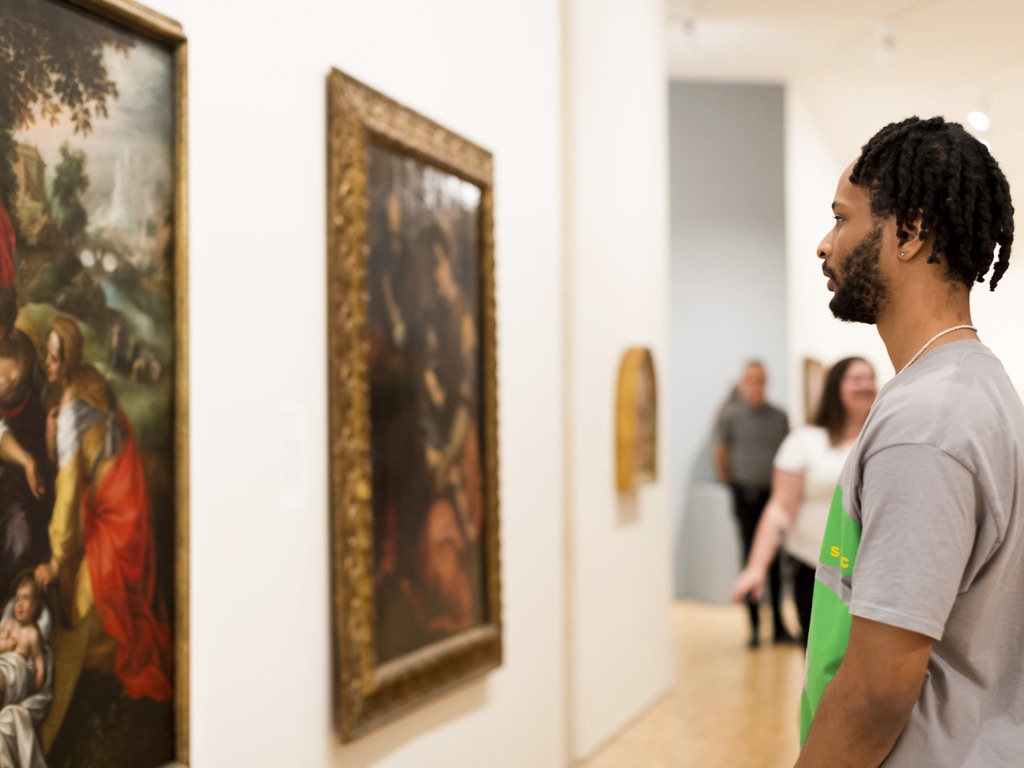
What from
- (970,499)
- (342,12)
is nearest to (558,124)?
(342,12)

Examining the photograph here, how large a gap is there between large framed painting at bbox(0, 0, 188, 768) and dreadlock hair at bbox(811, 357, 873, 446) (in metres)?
3.15

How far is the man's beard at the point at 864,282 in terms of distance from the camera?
160 cm

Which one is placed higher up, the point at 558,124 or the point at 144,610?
the point at 558,124

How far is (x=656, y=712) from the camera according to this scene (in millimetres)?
6031

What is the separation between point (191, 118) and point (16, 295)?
0.75 m

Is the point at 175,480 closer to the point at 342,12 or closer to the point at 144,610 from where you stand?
the point at 144,610

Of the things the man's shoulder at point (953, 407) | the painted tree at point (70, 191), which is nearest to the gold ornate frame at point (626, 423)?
the painted tree at point (70, 191)

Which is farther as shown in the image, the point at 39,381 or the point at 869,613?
the point at 39,381

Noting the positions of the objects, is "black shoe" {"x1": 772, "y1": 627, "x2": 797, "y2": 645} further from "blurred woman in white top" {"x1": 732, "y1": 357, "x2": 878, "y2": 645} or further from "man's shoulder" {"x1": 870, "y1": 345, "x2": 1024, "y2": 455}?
"man's shoulder" {"x1": 870, "y1": 345, "x2": 1024, "y2": 455}

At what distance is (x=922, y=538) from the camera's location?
4.50 feet

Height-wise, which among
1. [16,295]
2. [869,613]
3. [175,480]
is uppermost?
[16,295]

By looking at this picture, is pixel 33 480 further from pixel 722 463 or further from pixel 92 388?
pixel 722 463

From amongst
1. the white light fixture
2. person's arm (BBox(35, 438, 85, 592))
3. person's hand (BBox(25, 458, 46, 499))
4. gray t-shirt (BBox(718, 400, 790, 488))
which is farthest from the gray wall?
person's hand (BBox(25, 458, 46, 499))

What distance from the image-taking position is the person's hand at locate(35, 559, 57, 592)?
6.55ft
